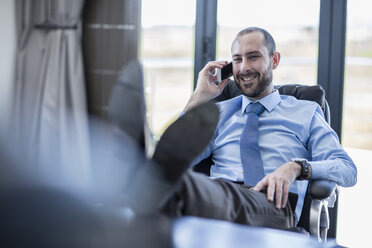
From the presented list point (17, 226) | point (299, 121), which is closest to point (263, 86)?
point (299, 121)

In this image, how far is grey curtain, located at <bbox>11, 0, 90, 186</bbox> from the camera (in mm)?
3471

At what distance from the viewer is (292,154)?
77.5 inches

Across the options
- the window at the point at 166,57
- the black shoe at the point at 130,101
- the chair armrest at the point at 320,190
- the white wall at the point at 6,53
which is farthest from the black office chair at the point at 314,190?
the white wall at the point at 6,53

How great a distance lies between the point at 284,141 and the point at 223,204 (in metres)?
0.58

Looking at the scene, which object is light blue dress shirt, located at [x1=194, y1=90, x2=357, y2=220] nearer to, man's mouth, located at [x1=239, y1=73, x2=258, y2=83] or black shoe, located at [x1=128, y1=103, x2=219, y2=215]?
man's mouth, located at [x1=239, y1=73, x2=258, y2=83]

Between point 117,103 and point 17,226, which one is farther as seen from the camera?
point 117,103

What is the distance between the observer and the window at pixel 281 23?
2625mm

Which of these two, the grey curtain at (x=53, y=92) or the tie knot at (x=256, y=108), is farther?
the grey curtain at (x=53, y=92)

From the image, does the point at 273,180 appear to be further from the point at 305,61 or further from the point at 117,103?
the point at 305,61

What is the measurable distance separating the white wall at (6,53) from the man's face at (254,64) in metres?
2.15

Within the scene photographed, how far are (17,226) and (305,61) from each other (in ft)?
7.97

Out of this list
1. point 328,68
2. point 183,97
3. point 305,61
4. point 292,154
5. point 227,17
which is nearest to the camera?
point 292,154

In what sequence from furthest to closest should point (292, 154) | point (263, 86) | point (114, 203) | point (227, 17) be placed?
point (227, 17)
point (263, 86)
point (292, 154)
point (114, 203)

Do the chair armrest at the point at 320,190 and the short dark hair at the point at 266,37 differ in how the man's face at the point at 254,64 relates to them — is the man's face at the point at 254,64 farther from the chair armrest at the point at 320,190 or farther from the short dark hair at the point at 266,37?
the chair armrest at the point at 320,190
